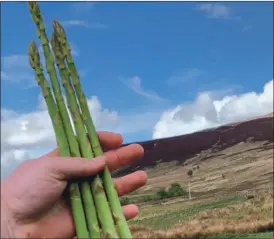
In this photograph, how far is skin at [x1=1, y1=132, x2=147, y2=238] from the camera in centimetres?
169

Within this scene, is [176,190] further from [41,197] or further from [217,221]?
[41,197]

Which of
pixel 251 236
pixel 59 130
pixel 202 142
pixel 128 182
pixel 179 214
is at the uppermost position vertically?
pixel 202 142

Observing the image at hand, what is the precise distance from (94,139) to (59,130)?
0.43 ft

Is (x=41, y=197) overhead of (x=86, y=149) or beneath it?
beneath

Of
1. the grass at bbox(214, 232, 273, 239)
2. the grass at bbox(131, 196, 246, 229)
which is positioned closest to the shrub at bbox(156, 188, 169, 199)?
the grass at bbox(131, 196, 246, 229)

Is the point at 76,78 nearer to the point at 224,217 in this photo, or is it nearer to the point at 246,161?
the point at 224,217

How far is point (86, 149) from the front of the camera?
1770mm

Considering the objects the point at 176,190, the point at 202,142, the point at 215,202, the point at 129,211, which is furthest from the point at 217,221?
the point at 129,211

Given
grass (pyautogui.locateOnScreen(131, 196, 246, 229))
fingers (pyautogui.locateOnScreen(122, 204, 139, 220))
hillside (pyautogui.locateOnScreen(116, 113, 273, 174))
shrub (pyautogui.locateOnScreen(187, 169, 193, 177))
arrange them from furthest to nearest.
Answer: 1. hillside (pyautogui.locateOnScreen(116, 113, 273, 174))
2. shrub (pyautogui.locateOnScreen(187, 169, 193, 177))
3. grass (pyautogui.locateOnScreen(131, 196, 246, 229))
4. fingers (pyautogui.locateOnScreen(122, 204, 139, 220))

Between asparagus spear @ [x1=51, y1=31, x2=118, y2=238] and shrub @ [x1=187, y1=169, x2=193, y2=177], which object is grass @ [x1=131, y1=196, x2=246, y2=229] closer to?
shrub @ [x1=187, y1=169, x2=193, y2=177]

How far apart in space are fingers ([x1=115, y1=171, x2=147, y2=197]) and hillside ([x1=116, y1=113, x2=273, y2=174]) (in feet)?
19.9

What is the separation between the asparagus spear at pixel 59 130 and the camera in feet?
5.63

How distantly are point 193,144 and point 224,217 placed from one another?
195cm

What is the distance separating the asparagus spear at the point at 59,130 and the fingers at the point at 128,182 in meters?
0.28
